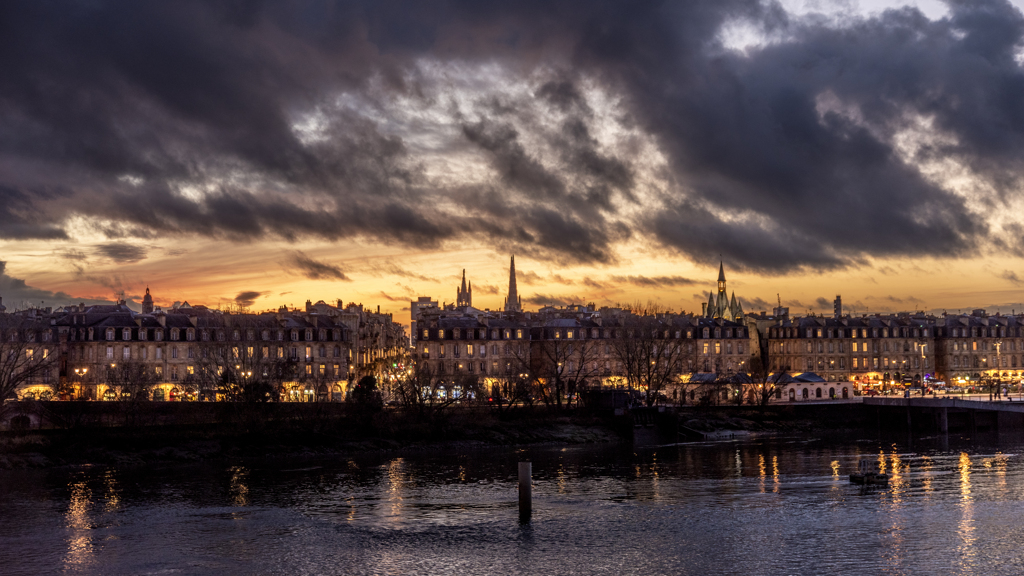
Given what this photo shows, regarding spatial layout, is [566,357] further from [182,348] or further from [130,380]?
[130,380]

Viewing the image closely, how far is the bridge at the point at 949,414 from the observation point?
104 metres

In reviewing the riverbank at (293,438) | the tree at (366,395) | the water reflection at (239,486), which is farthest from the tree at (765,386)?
the water reflection at (239,486)

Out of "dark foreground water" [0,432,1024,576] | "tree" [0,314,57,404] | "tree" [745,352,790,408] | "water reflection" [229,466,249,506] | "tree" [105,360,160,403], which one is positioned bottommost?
"water reflection" [229,466,249,506]

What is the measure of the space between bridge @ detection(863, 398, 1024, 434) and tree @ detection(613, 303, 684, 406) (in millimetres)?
25560

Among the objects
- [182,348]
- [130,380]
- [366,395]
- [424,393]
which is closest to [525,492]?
[366,395]

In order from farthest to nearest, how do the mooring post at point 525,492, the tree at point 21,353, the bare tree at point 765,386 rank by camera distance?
the bare tree at point 765,386 < the tree at point 21,353 < the mooring post at point 525,492

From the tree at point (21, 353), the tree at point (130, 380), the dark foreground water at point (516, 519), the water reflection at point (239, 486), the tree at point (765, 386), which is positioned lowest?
the water reflection at point (239, 486)

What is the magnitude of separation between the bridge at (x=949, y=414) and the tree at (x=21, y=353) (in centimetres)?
8771

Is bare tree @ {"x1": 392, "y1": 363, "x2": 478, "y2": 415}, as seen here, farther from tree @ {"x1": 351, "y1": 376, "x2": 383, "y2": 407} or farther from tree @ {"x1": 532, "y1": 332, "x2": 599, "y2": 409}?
tree @ {"x1": 532, "y1": 332, "x2": 599, "y2": 409}

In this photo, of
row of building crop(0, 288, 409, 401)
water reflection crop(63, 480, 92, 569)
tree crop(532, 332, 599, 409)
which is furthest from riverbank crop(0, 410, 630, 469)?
tree crop(532, 332, 599, 409)

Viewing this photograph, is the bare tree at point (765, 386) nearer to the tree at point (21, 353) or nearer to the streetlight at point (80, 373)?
the tree at point (21, 353)

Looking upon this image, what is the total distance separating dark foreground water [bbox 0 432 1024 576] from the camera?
1420 inches

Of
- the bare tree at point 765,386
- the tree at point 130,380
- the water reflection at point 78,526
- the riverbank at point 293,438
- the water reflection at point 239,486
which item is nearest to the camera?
the water reflection at point 78,526

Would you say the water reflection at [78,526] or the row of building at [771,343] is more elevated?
the row of building at [771,343]
